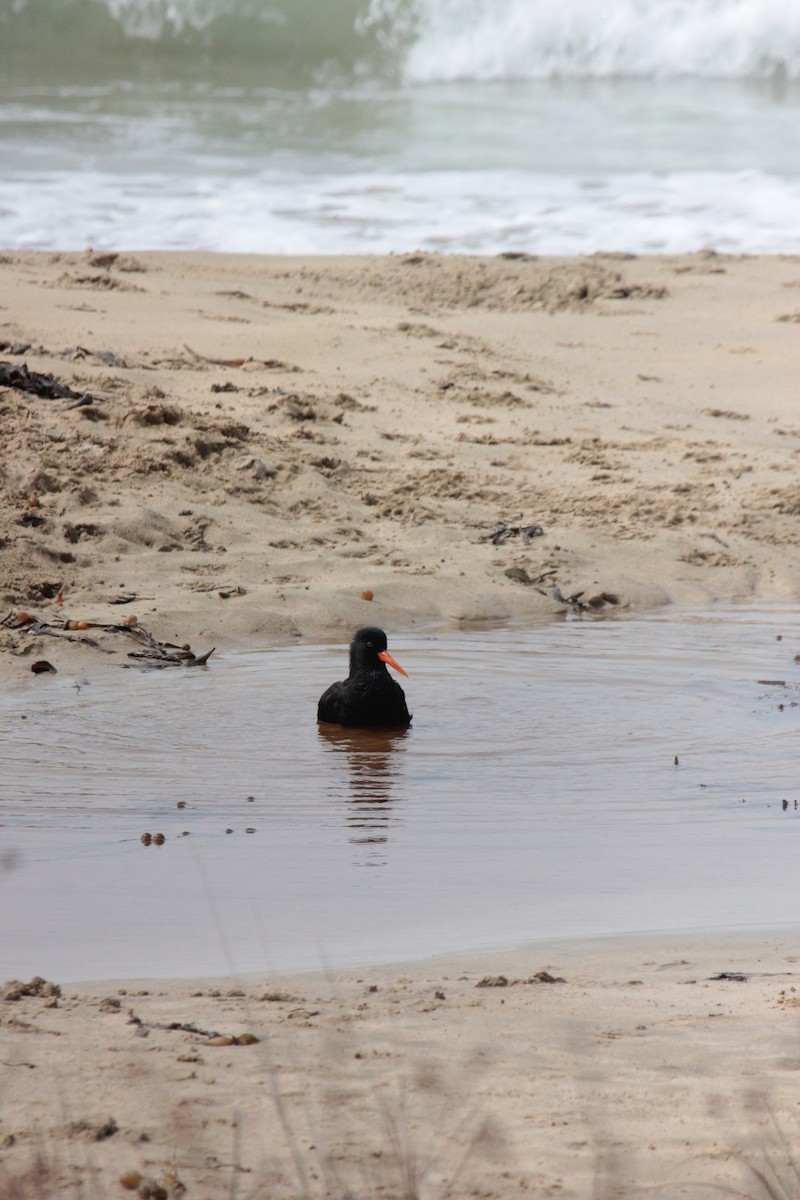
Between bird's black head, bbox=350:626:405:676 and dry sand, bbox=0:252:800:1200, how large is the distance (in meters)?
1.10

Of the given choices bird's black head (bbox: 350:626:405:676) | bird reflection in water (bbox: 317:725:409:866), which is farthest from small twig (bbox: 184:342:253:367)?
bird reflection in water (bbox: 317:725:409:866)

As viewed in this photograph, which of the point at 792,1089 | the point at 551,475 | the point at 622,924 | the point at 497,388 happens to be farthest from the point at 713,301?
the point at 792,1089

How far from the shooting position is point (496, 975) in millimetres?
3727

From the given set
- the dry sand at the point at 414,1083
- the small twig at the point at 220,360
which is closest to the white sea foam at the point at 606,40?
the small twig at the point at 220,360

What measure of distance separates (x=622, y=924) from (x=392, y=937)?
666 mm

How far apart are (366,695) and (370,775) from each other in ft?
1.91

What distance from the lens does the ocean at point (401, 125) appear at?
15609mm

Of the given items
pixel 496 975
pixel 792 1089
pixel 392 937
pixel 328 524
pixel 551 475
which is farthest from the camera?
pixel 551 475

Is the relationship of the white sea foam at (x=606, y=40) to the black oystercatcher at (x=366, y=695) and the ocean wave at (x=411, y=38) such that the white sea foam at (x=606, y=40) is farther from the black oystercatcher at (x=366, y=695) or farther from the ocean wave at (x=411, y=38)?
the black oystercatcher at (x=366, y=695)

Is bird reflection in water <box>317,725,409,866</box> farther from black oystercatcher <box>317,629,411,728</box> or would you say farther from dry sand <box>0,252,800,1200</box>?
dry sand <box>0,252,800,1200</box>

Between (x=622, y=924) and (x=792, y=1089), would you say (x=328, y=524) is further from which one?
(x=792, y=1089)

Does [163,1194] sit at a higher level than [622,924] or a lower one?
higher

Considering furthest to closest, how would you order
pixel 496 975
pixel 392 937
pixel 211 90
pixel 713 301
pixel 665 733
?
pixel 211 90
pixel 713 301
pixel 665 733
pixel 392 937
pixel 496 975

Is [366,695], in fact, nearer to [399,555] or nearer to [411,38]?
[399,555]
